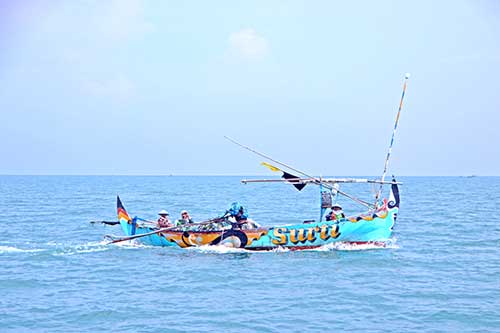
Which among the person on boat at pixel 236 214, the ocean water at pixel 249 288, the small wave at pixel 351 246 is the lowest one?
the ocean water at pixel 249 288

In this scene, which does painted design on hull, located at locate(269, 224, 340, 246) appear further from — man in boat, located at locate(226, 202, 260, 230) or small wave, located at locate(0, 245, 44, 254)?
small wave, located at locate(0, 245, 44, 254)

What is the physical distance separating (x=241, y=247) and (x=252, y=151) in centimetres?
412

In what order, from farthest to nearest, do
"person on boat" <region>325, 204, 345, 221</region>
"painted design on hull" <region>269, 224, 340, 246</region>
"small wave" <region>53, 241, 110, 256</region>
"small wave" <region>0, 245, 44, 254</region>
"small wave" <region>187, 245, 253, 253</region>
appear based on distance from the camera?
"small wave" <region>0, 245, 44, 254</region> → "small wave" <region>53, 241, 110, 256</region> → "small wave" <region>187, 245, 253, 253</region> → "person on boat" <region>325, 204, 345, 221</region> → "painted design on hull" <region>269, 224, 340, 246</region>

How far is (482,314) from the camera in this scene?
14.6m

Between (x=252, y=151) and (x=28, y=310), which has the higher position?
(x=252, y=151)

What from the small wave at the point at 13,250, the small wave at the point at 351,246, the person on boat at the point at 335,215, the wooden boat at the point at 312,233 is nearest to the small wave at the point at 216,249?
the wooden boat at the point at 312,233

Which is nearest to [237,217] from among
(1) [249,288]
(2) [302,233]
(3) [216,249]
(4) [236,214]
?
(4) [236,214]

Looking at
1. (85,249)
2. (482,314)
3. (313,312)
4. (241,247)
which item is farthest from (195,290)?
(85,249)

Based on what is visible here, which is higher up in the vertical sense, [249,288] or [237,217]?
[237,217]

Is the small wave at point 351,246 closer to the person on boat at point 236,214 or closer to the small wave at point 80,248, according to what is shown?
the person on boat at point 236,214

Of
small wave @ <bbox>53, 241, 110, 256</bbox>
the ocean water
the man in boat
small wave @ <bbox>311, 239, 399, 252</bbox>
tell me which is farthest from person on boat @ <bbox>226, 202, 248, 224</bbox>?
small wave @ <bbox>53, 241, 110, 256</bbox>

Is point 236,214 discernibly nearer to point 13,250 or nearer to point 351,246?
point 351,246

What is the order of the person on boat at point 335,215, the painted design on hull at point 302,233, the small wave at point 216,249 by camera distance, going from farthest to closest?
the small wave at point 216,249 < the person on boat at point 335,215 < the painted design on hull at point 302,233

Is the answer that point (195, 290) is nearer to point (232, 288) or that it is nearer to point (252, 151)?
point (232, 288)
